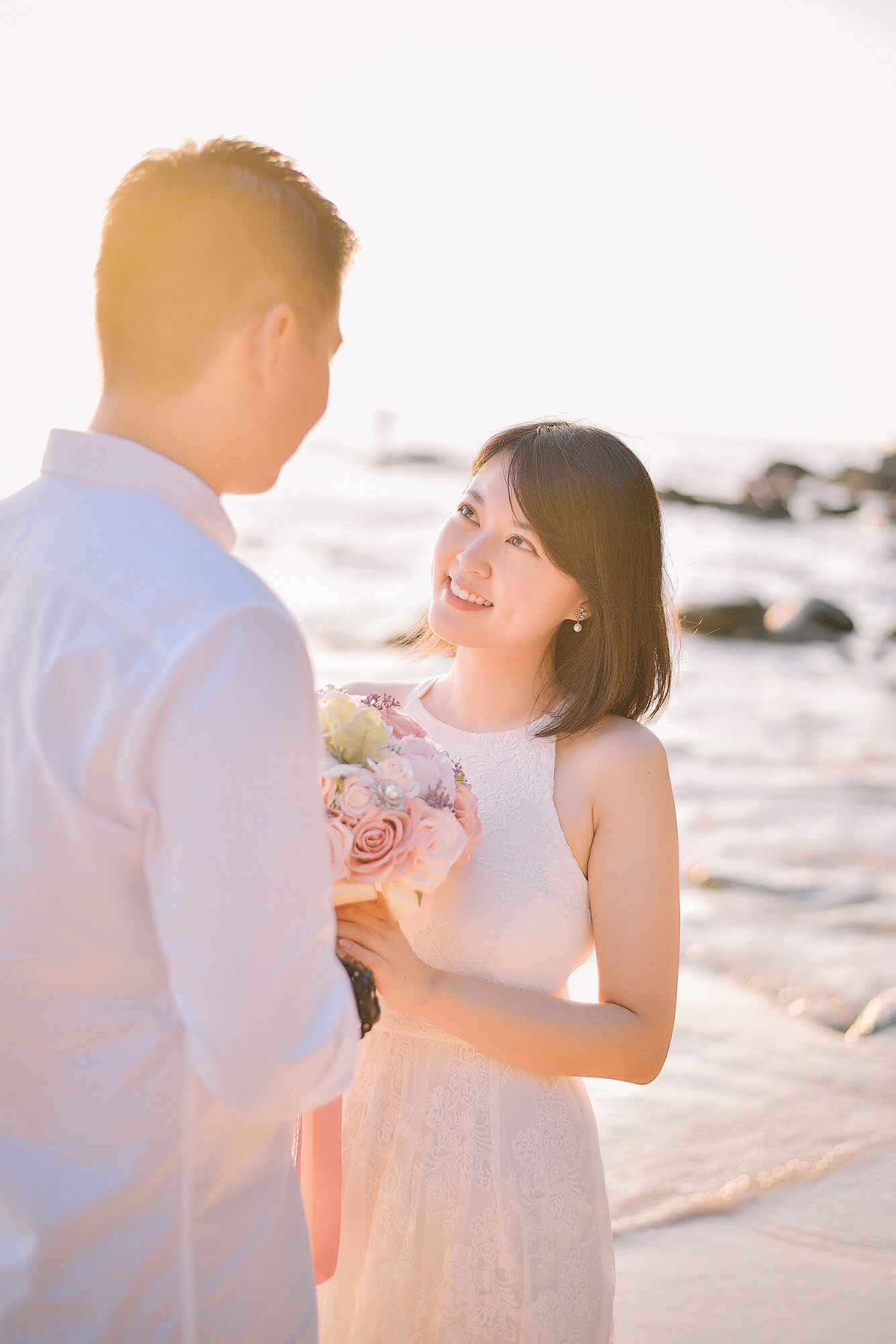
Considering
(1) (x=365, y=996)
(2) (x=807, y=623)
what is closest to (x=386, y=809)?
(1) (x=365, y=996)

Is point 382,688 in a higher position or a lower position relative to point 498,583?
lower

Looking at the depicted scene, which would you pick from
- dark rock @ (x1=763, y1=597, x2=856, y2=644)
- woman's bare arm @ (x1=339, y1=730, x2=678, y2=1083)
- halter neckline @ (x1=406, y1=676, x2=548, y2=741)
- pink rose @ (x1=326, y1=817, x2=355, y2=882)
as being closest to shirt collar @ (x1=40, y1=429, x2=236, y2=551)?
pink rose @ (x1=326, y1=817, x2=355, y2=882)

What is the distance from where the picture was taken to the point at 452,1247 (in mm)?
2641

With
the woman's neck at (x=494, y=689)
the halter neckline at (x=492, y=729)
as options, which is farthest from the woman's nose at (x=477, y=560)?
the halter neckline at (x=492, y=729)

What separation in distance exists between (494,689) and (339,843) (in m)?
1.11

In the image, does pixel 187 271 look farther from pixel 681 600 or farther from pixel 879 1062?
pixel 681 600

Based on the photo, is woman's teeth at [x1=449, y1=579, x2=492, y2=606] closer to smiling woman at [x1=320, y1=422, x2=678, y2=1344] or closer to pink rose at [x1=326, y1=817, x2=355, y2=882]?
smiling woman at [x1=320, y1=422, x2=678, y2=1344]

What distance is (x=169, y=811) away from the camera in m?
1.40

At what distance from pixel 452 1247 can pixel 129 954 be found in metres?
1.46

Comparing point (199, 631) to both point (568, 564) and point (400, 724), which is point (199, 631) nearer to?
point (400, 724)

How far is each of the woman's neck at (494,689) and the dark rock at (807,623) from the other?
1521cm

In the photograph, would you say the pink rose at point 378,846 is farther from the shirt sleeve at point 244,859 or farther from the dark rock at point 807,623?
the dark rock at point 807,623

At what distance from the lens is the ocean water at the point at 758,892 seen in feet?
15.5

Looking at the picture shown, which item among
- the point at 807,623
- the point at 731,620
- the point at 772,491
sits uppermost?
the point at 807,623
